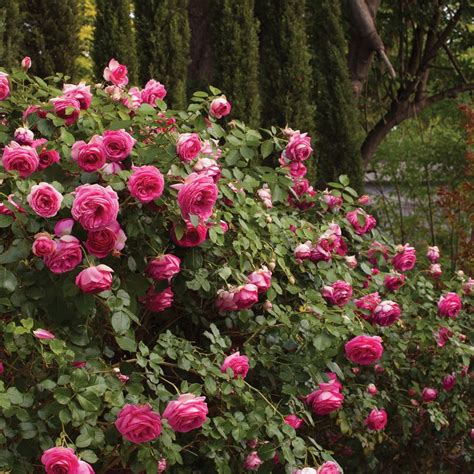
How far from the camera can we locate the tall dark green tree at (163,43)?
626cm

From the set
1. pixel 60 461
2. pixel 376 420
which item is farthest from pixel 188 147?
pixel 376 420

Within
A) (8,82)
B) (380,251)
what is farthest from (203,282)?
(380,251)

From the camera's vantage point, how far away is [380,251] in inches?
145

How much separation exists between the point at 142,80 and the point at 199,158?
13.2 ft

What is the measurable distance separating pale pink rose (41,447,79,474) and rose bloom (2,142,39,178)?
0.80 meters

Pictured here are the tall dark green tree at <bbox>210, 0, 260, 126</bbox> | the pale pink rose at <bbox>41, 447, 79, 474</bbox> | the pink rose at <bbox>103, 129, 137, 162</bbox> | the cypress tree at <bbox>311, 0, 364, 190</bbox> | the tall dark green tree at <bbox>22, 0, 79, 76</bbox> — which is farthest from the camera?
the cypress tree at <bbox>311, 0, 364, 190</bbox>

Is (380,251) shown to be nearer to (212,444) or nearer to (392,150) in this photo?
(212,444)

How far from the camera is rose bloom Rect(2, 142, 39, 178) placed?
242cm

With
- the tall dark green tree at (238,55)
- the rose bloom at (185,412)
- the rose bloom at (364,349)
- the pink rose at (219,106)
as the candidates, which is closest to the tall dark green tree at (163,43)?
the tall dark green tree at (238,55)

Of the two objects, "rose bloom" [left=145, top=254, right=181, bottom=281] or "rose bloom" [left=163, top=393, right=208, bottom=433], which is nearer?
"rose bloom" [left=163, top=393, right=208, bottom=433]

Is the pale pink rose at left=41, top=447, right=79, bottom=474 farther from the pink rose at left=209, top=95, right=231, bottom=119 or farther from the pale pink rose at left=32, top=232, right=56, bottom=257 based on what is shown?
the pink rose at left=209, top=95, right=231, bottom=119

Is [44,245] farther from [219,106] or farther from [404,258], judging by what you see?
[404,258]

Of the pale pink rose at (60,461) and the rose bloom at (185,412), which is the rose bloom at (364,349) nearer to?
the rose bloom at (185,412)

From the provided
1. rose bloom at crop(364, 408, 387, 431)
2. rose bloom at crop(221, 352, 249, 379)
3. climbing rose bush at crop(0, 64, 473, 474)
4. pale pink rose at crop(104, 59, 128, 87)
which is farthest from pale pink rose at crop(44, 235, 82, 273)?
rose bloom at crop(364, 408, 387, 431)
